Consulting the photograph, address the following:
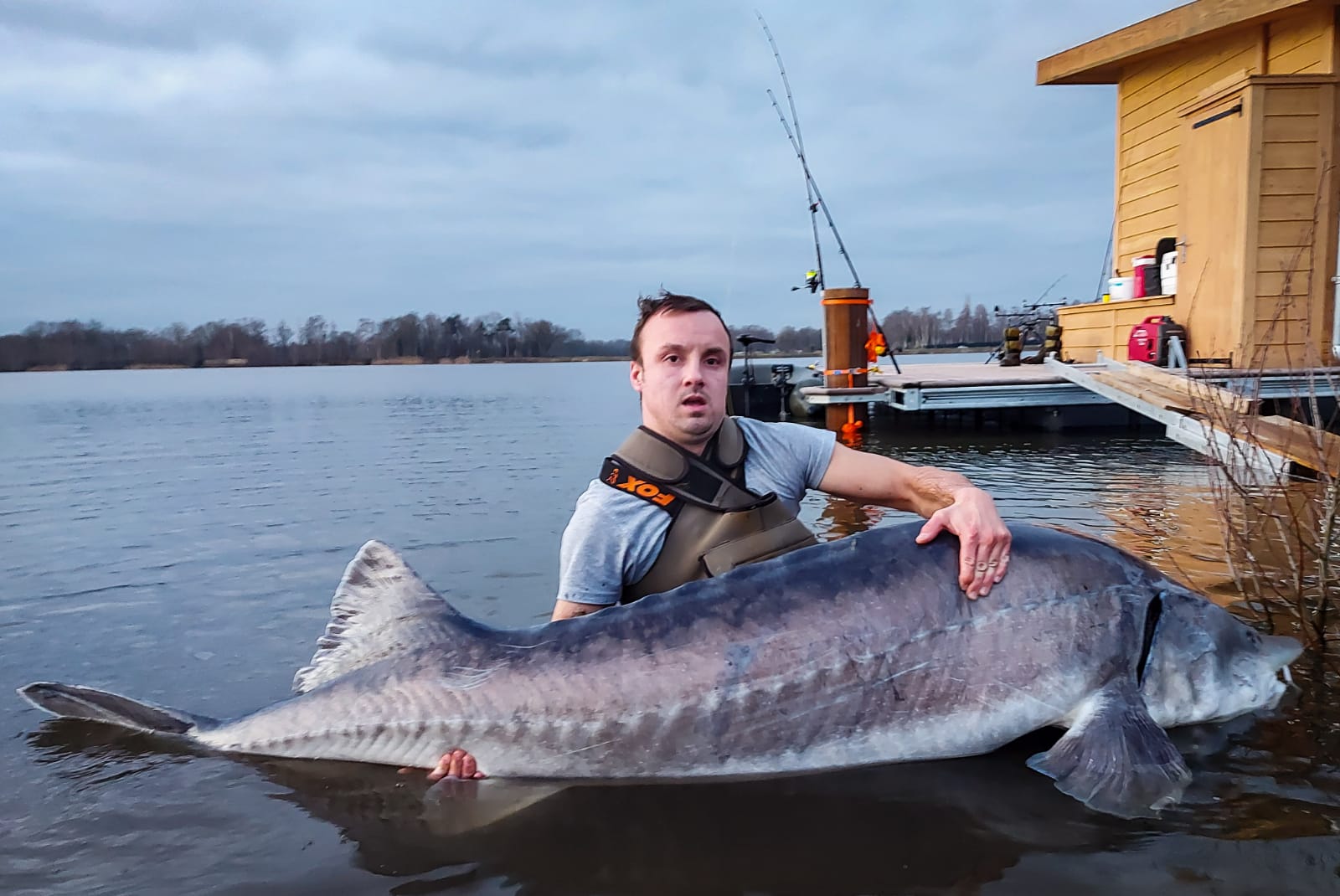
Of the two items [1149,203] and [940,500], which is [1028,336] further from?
[940,500]

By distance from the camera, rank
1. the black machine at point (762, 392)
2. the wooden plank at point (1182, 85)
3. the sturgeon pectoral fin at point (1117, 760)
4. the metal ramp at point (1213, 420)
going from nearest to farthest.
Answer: the sturgeon pectoral fin at point (1117, 760)
the metal ramp at point (1213, 420)
the wooden plank at point (1182, 85)
the black machine at point (762, 392)

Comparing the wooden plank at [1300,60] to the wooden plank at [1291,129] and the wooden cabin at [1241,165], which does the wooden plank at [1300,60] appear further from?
the wooden plank at [1291,129]

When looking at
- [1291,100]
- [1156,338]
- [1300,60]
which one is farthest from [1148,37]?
[1156,338]

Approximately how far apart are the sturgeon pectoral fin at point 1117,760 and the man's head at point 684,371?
74.6 inches

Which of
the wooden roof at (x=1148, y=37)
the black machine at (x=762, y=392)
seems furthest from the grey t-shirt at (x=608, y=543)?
the black machine at (x=762, y=392)

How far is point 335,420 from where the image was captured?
2897 cm

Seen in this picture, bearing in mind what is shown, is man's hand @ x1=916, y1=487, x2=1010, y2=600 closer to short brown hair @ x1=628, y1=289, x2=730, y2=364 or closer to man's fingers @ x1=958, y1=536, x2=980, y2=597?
man's fingers @ x1=958, y1=536, x2=980, y2=597

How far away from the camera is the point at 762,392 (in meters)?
23.6

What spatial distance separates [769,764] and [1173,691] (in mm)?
1608

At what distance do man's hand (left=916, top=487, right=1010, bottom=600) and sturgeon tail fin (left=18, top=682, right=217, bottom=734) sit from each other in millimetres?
3320

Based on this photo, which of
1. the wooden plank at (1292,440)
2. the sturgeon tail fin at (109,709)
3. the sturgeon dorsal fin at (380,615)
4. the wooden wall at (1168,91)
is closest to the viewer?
the sturgeon dorsal fin at (380,615)

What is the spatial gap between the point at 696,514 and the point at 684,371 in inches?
24.8

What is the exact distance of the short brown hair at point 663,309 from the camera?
417cm

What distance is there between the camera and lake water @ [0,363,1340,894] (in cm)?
309
